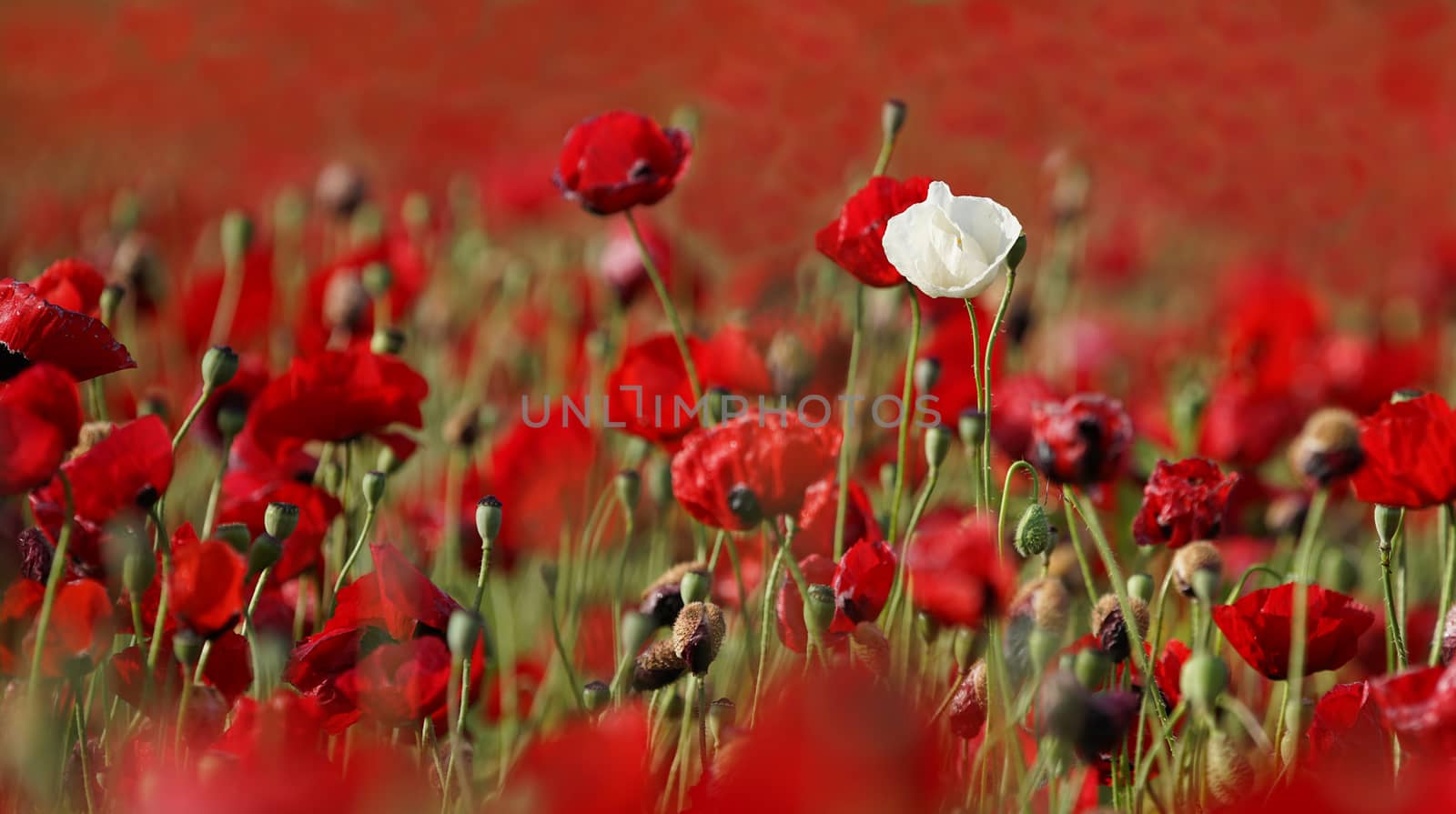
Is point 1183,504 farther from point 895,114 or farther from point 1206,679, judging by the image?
point 895,114

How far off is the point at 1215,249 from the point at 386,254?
2.49 meters

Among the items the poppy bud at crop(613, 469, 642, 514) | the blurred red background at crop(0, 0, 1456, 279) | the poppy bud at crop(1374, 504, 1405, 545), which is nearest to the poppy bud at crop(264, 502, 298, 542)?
the poppy bud at crop(613, 469, 642, 514)

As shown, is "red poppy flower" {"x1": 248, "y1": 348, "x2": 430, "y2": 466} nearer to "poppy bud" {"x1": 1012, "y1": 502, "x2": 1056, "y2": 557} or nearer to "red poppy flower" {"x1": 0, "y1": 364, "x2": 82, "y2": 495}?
"red poppy flower" {"x1": 0, "y1": 364, "x2": 82, "y2": 495}

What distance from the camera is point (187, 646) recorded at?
665mm

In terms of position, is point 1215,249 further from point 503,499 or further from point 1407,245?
point 503,499

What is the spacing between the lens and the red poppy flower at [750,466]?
29.6 inches

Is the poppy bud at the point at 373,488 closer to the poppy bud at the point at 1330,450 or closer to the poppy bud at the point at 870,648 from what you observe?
the poppy bud at the point at 870,648

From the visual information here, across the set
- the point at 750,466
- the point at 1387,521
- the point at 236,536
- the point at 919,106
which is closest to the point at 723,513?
the point at 750,466

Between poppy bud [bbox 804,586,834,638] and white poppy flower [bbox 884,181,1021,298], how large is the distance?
0.51ft

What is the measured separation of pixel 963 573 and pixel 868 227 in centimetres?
22

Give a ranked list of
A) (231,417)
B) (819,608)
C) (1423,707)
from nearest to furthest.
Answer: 1. (1423,707)
2. (819,608)
3. (231,417)

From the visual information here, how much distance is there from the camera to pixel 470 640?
61cm

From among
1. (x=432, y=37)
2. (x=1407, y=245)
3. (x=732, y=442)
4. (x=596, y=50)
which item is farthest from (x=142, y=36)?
(x=732, y=442)

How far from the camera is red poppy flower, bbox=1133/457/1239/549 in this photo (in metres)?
0.78
